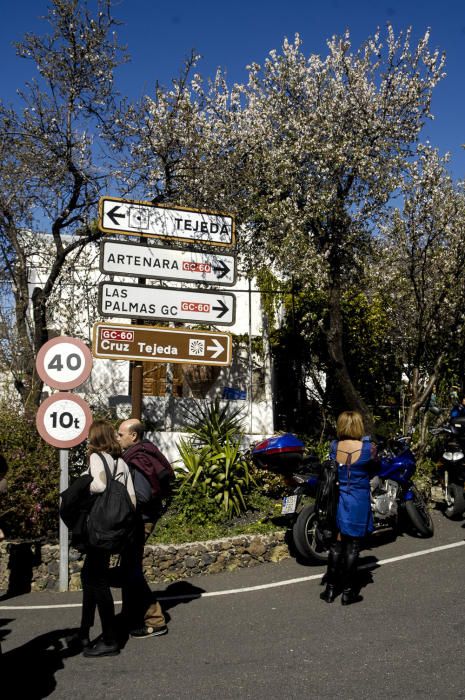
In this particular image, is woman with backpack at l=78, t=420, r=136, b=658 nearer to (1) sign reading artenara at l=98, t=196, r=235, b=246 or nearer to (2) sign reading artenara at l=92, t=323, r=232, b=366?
(2) sign reading artenara at l=92, t=323, r=232, b=366

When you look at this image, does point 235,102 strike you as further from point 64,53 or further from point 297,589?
point 297,589

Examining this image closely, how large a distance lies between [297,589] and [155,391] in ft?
31.3

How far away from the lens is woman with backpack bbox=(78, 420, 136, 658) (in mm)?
5727

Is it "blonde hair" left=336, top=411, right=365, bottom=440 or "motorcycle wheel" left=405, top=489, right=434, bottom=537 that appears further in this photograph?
"motorcycle wheel" left=405, top=489, right=434, bottom=537

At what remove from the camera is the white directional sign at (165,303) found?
10.5m

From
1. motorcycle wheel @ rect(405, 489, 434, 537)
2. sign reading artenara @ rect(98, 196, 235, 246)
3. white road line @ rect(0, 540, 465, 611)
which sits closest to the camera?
white road line @ rect(0, 540, 465, 611)

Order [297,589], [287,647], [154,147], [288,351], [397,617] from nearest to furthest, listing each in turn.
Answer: [287,647] → [397,617] → [297,589] → [154,147] → [288,351]

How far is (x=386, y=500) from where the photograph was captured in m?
9.04

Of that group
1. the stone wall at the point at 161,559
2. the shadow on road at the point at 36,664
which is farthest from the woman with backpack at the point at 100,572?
the stone wall at the point at 161,559

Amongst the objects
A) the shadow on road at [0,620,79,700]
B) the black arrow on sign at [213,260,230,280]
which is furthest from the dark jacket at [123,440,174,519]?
the black arrow on sign at [213,260,230,280]

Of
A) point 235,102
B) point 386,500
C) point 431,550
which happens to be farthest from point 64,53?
point 431,550

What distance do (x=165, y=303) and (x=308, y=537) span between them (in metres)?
4.11

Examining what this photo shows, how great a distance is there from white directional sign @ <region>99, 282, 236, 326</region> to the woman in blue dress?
4306 mm

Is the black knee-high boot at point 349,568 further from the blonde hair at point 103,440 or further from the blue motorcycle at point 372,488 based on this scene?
the blonde hair at point 103,440
